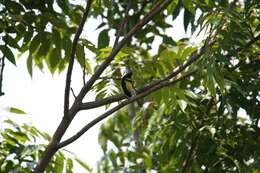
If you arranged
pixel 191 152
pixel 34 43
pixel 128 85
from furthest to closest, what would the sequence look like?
pixel 191 152 < pixel 34 43 < pixel 128 85

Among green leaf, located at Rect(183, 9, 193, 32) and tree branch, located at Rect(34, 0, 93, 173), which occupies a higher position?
green leaf, located at Rect(183, 9, 193, 32)

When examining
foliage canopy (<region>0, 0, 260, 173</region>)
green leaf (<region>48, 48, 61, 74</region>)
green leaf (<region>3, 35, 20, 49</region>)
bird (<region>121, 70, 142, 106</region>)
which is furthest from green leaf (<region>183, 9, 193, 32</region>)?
green leaf (<region>3, 35, 20, 49</region>)

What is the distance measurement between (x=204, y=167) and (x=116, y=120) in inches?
18.3

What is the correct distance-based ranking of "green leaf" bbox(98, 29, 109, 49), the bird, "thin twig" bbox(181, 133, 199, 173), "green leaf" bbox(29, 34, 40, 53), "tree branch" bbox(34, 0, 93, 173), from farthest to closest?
"thin twig" bbox(181, 133, 199, 173) < "green leaf" bbox(98, 29, 109, 49) < "green leaf" bbox(29, 34, 40, 53) < the bird < "tree branch" bbox(34, 0, 93, 173)

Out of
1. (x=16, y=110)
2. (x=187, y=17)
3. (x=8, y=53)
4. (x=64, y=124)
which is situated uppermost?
(x=187, y=17)

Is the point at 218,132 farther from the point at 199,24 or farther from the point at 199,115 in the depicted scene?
the point at 199,24

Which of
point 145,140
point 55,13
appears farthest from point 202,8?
point 145,140

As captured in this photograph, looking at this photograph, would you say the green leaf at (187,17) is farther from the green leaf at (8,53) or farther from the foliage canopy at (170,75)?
the green leaf at (8,53)

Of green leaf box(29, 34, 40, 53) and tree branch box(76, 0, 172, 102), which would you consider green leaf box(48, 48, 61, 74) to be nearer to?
green leaf box(29, 34, 40, 53)

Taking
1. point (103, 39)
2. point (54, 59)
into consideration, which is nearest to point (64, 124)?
point (54, 59)

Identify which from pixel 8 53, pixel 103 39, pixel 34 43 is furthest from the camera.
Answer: pixel 103 39

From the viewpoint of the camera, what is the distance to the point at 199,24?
1.75 m

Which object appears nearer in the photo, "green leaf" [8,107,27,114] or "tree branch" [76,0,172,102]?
"tree branch" [76,0,172,102]

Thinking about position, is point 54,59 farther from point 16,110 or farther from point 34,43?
point 16,110
